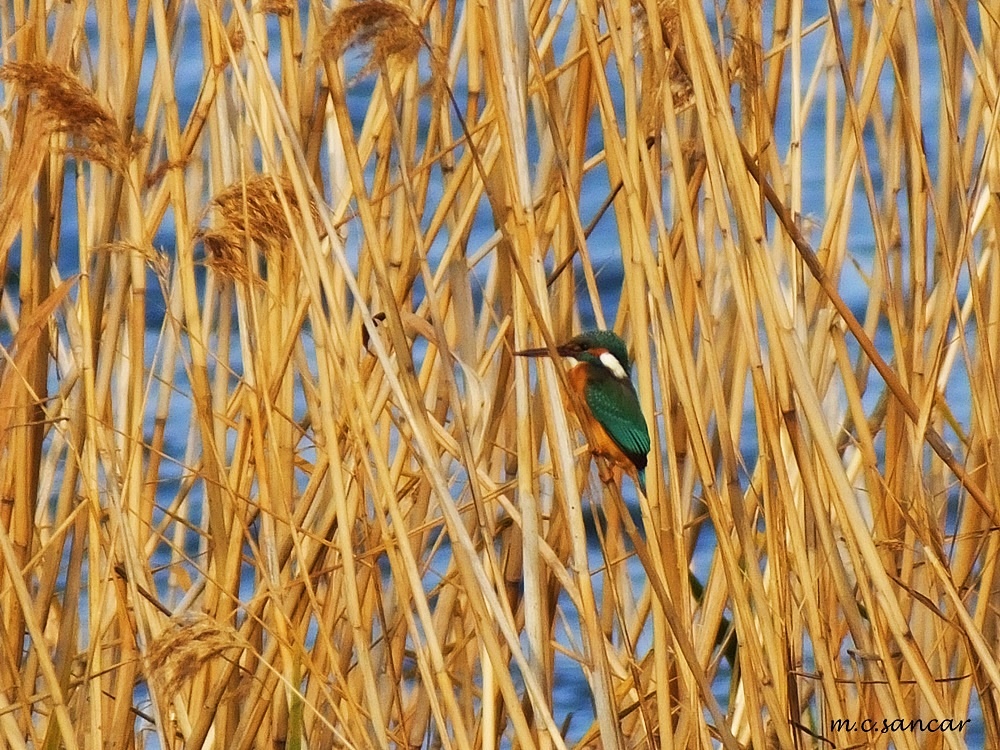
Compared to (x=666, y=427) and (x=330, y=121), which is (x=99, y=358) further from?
(x=666, y=427)

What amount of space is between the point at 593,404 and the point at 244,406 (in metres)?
0.54

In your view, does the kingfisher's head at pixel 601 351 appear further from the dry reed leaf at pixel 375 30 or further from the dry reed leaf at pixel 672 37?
the dry reed leaf at pixel 375 30

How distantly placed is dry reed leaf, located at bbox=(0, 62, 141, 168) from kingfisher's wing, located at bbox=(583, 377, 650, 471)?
2.62 feet

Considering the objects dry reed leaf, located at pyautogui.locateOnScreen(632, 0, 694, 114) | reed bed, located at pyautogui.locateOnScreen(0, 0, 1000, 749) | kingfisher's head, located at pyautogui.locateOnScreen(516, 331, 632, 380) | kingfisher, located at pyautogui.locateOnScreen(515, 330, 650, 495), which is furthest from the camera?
kingfisher, located at pyautogui.locateOnScreen(515, 330, 650, 495)

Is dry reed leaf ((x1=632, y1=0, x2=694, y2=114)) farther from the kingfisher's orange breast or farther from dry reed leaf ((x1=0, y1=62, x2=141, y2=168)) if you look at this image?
dry reed leaf ((x1=0, y1=62, x2=141, y2=168))

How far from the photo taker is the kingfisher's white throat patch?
167 cm

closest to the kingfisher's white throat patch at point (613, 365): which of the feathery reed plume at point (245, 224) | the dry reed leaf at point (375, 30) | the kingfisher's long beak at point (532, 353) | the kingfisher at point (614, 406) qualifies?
the kingfisher at point (614, 406)

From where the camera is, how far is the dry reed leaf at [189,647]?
1.16 metres

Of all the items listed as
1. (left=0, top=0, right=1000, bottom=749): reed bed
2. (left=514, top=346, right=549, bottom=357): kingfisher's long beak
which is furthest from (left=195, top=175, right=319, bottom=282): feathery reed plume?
(left=514, top=346, right=549, bottom=357): kingfisher's long beak

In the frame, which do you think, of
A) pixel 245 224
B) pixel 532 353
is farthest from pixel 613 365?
pixel 245 224

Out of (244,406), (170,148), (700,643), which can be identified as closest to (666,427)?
(700,643)

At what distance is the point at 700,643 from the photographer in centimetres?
155

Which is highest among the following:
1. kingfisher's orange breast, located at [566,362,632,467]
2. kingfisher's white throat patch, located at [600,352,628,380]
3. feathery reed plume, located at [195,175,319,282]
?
feathery reed plume, located at [195,175,319,282]

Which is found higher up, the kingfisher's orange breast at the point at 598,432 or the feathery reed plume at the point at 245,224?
the feathery reed plume at the point at 245,224
